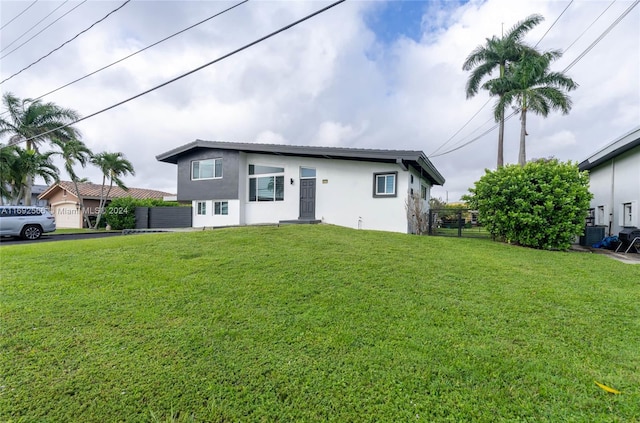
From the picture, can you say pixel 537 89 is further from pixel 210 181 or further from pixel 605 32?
pixel 210 181

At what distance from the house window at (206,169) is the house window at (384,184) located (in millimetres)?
8152

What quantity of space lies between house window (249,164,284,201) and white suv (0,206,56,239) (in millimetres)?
10524

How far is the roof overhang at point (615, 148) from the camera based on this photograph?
30.0 feet

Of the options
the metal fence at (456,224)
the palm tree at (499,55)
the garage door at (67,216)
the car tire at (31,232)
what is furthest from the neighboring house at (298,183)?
the garage door at (67,216)

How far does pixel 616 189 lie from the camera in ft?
38.0

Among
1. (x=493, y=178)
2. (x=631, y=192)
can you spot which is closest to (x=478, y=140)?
(x=631, y=192)

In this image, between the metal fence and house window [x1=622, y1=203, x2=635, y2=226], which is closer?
house window [x1=622, y1=203, x2=635, y2=226]

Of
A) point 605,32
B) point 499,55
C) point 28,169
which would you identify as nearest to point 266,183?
point 605,32

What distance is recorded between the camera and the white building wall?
33.1ft

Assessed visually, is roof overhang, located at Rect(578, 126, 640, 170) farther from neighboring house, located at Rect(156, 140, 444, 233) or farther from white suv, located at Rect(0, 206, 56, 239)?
white suv, located at Rect(0, 206, 56, 239)

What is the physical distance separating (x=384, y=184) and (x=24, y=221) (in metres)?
17.2

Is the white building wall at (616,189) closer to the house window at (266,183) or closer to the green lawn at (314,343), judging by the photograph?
the green lawn at (314,343)

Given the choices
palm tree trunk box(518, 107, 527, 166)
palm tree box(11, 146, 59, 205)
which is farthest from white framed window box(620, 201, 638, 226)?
palm tree box(11, 146, 59, 205)

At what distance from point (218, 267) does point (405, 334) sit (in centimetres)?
368
